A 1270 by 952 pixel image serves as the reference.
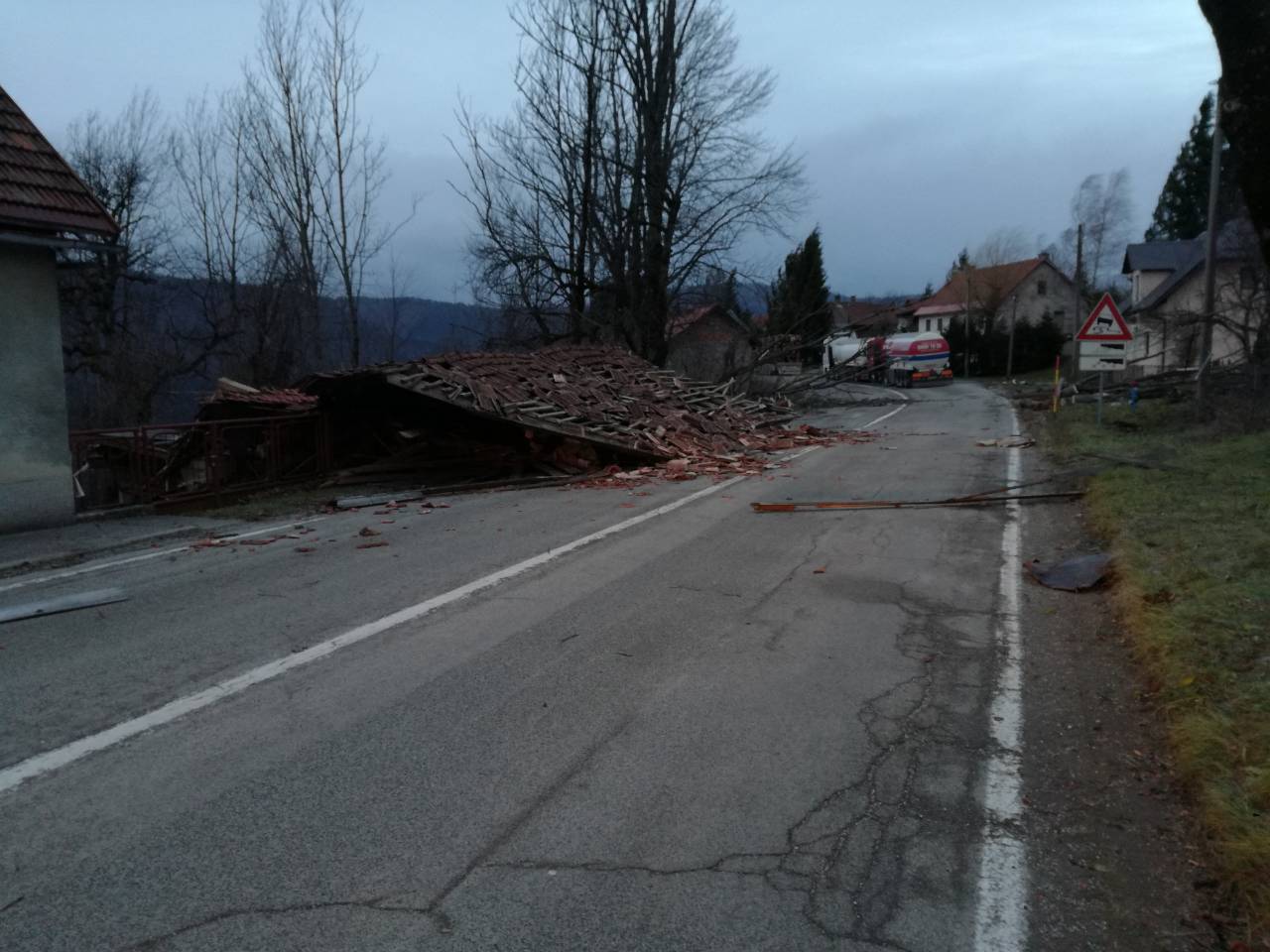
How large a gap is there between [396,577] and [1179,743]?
20.6ft

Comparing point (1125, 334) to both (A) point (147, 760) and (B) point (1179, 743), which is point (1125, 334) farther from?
(A) point (147, 760)

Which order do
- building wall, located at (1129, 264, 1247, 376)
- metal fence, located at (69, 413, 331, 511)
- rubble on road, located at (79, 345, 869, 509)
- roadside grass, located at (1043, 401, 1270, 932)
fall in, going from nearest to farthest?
roadside grass, located at (1043, 401, 1270, 932)
metal fence, located at (69, 413, 331, 511)
rubble on road, located at (79, 345, 869, 509)
building wall, located at (1129, 264, 1247, 376)

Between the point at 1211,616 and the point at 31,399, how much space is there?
13.4 metres

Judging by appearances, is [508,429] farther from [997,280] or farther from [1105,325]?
[997,280]

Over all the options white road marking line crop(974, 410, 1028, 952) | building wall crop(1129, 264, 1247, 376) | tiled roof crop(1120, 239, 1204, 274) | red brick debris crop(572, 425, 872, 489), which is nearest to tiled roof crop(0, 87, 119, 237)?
red brick debris crop(572, 425, 872, 489)

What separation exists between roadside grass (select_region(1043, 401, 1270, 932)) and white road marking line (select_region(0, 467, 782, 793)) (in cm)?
497

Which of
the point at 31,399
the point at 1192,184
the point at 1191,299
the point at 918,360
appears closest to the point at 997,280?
the point at 1192,184

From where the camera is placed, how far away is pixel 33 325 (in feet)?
39.4

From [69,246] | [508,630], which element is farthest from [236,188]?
[508,630]

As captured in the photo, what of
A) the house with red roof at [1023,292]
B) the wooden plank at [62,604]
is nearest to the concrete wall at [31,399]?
the wooden plank at [62,604]

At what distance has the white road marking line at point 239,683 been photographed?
14.3 ft

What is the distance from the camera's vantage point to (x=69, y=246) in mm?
12039

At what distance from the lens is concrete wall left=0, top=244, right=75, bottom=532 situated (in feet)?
38.4

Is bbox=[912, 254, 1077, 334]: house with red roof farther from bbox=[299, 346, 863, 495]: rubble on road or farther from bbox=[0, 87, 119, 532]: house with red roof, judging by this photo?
bbox=[0, 87, 119, 532]: house with red roof
